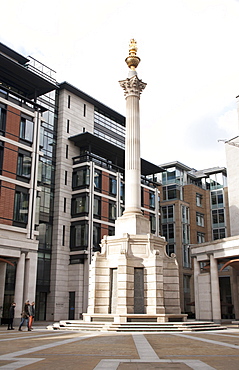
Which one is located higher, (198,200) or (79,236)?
(198,200)

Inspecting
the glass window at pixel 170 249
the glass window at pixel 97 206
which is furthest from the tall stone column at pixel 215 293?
the glass window at pixel 170 249

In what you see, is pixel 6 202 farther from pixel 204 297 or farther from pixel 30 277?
pixel 204 297

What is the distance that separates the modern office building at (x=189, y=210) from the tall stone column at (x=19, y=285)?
41.8 metres

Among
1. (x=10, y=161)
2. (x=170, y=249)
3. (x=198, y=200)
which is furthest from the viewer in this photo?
(x=198, y=200)

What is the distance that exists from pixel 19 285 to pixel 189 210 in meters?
51.5

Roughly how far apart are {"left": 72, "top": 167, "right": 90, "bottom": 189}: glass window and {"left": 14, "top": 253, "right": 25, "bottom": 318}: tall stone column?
19669 millimetres

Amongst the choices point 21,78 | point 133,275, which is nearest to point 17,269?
point 133,275

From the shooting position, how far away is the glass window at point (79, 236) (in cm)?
5996

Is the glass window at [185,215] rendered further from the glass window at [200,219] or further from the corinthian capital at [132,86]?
the corinthian capital at [132,86]

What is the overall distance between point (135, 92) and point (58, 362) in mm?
28515

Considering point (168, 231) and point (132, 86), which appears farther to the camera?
point (168, 231)

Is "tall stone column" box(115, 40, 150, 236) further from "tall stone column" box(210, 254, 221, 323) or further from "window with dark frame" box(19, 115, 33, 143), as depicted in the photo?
"window with dark frame" box(19, 115, 33, 143)

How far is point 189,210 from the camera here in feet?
288

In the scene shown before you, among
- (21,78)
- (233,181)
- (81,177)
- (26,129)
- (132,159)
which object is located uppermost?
(21,78)
